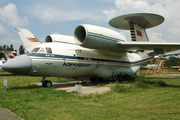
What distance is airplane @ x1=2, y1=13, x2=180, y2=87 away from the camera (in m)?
9.60

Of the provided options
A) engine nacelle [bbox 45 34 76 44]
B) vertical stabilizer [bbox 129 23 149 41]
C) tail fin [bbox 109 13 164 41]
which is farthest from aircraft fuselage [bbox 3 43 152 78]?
tail fin [bbox 109 13 164 41]

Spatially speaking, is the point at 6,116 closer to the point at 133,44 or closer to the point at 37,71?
the point at 37,71

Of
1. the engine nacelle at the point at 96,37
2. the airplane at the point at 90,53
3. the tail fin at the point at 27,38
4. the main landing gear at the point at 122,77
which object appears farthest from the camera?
the tail fin at the point at 27,38

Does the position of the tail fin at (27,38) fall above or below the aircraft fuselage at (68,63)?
above

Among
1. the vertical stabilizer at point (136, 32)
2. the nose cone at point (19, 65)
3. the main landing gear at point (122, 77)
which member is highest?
the vertical stabilizer at point (136, 32)

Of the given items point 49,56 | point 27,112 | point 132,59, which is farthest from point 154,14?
point 27,112

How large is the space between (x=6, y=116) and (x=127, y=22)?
14254 millimetres

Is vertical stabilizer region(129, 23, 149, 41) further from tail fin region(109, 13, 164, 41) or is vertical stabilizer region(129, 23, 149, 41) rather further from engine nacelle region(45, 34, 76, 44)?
engine nacelle region(45, 34, 76, 44)

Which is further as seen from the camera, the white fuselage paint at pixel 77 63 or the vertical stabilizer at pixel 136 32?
the vertical stabilizer at pixel 136 32

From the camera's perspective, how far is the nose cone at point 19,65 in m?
8.75

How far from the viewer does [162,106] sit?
5000 millimetres

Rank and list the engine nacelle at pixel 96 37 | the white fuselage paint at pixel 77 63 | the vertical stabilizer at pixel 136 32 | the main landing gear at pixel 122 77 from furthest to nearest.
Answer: the vertical stabilizer at pixel 136 32 → the main landing gear at pixel 122 77 → the engine nacelle at pixel 96 37 → the white fuselage paint at pixel 77 63

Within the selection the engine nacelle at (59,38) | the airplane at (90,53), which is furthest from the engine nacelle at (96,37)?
the engine nacelle at (59,38)

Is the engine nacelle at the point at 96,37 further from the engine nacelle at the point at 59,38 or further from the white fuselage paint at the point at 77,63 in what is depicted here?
the engine nacelle at the point at 59,38
